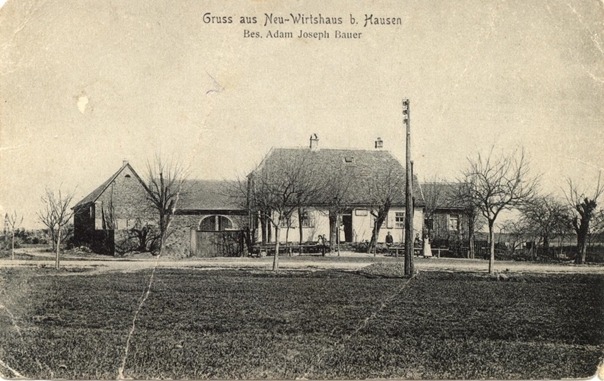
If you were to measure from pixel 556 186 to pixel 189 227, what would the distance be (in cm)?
1201

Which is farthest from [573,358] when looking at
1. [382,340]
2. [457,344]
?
[382,340]

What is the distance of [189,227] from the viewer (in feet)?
59.1

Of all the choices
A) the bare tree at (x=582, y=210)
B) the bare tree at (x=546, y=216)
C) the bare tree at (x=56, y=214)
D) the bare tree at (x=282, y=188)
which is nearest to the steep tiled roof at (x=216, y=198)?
the bare tree at (x=282, y=188)

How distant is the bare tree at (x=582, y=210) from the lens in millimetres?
8664

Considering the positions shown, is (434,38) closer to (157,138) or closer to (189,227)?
(157,138)

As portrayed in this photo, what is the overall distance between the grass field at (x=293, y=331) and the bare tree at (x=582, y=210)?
2.72ft

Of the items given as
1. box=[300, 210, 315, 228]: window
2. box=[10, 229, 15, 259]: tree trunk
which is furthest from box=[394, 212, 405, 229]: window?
box=[10, 229, 15, 259]: tree trunk

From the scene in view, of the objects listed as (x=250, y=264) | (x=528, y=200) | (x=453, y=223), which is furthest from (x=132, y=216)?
(x=453, y=223)

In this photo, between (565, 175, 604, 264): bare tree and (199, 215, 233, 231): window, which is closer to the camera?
(565, 175, 604, 264): bare tree

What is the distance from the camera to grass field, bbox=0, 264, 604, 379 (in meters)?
6.92

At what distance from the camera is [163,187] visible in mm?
10164

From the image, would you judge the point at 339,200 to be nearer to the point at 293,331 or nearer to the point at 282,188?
the point at 282,188

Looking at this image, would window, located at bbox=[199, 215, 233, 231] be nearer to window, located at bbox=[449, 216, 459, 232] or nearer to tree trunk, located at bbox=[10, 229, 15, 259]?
window, located at bbox=[449, 216, 459, 232]

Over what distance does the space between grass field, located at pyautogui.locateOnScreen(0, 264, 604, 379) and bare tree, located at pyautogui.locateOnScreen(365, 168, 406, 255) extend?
9.98m
